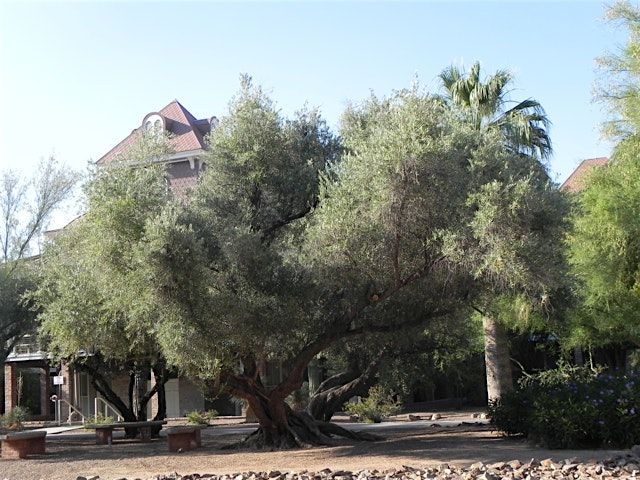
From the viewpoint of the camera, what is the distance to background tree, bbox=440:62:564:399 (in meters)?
20.9

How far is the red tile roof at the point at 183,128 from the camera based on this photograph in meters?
33.6

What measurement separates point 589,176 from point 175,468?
12348mm

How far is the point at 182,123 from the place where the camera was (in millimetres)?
36406

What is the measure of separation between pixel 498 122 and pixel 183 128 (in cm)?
1851

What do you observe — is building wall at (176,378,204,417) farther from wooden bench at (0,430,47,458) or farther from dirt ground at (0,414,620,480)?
wooden bench at (0,430,47,458)

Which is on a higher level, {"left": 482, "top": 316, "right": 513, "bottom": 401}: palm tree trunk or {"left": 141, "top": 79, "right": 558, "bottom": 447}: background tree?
{"left": 141, "top": 79, "right": 558, "bottom": 447}: background tree

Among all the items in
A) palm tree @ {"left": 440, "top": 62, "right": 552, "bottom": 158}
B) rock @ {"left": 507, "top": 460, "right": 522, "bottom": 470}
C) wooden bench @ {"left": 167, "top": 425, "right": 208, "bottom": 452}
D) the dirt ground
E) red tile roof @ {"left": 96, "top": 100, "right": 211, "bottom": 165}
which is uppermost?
red tile roof @ {"left": 96, "top": 100, "right": 211, "bottom": 165}

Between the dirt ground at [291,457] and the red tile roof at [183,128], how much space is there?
642 inches

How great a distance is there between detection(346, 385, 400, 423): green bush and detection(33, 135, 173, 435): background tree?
10.4m

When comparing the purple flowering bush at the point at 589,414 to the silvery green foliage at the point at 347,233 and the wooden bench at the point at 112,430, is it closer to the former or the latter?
the silvery green foliage at the point at 347,233

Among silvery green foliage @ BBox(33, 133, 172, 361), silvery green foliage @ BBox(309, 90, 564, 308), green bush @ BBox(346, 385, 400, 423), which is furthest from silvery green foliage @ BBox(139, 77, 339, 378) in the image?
green bush @ BBox(346, 385, 400, 423)

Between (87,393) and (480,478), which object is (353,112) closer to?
(480,478)

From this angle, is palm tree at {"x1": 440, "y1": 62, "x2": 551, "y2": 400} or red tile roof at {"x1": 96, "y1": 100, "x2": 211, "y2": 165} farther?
red tile roof at {"x1": 96, "y1": 100, "x2": 211, "y2": 165}

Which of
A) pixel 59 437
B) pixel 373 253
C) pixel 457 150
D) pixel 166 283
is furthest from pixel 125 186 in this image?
pixel 59 437
